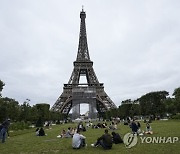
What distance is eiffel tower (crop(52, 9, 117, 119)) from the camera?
297 feet

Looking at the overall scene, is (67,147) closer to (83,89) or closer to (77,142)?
(77,142)

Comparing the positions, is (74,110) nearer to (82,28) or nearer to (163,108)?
(82,28)

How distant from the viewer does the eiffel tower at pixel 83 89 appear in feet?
297

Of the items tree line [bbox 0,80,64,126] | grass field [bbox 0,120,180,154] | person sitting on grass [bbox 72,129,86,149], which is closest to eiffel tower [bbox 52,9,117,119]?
tree line [bbox 0,80,64,126]

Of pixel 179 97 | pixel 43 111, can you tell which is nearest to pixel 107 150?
pixel 179 97

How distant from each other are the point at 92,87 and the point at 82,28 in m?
22.3

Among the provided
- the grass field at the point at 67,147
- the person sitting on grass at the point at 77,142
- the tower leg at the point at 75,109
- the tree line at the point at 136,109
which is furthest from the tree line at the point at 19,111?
the tower leg at the point at 75,109

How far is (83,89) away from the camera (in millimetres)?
97250

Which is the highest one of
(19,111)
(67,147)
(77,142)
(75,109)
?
(75,109)

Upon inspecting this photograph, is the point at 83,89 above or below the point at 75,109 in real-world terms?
above

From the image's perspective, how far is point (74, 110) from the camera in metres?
101

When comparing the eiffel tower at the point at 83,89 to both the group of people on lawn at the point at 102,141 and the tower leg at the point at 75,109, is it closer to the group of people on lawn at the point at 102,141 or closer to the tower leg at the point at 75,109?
the tower leg at the point at 75,109

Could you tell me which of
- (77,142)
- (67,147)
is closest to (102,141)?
(77,142)

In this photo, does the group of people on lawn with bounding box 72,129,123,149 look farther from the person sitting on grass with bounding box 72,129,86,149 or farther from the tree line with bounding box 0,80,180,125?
the tree line with bounding box 0,80,180,125
